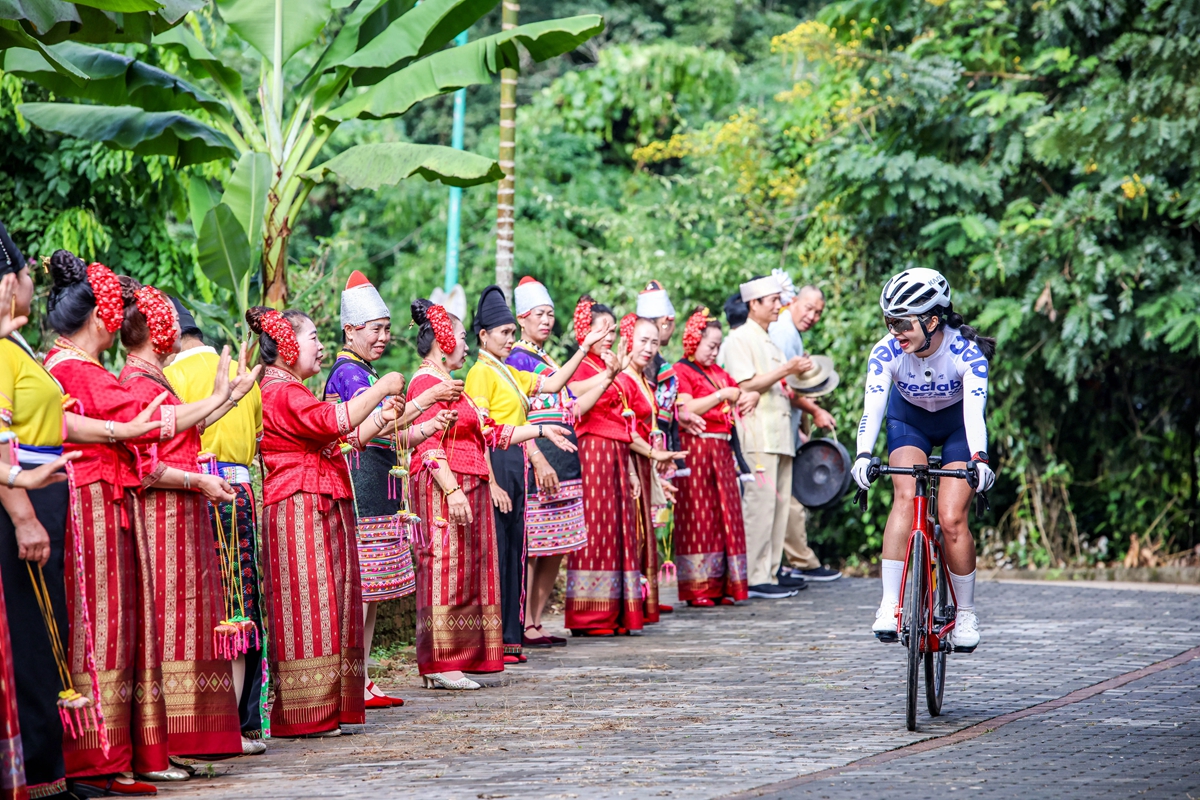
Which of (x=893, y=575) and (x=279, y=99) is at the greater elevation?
(x=279, y=99)

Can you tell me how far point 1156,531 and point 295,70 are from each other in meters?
13.7

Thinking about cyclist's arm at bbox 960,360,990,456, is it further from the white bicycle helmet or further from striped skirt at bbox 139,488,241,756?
striped skirt at bbox 139,488,241,756

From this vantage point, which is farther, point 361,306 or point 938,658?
point 361,306

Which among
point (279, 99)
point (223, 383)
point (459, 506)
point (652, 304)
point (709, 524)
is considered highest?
point (279, 99)

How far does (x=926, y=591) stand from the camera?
23.1 feet

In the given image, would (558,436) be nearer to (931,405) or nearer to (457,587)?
(457,587)

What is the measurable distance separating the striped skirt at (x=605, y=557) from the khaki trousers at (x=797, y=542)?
313 cm

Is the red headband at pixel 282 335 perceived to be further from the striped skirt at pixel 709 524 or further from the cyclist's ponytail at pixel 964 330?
the striped skirt at pixel 709 524

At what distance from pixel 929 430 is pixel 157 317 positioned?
4.02 m

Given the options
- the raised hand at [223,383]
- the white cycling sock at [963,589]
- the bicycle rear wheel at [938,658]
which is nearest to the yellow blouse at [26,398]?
the raised hand at [223,383]

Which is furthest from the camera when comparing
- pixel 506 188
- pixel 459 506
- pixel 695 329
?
pixel 506 188

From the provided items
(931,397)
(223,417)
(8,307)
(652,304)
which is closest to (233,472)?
(223,417)

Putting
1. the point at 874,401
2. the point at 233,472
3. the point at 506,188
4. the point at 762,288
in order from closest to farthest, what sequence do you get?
the point at 233,472 → the point at 874,401 → the point at 762,288 → the point at 506,188

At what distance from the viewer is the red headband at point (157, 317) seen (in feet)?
20.0
